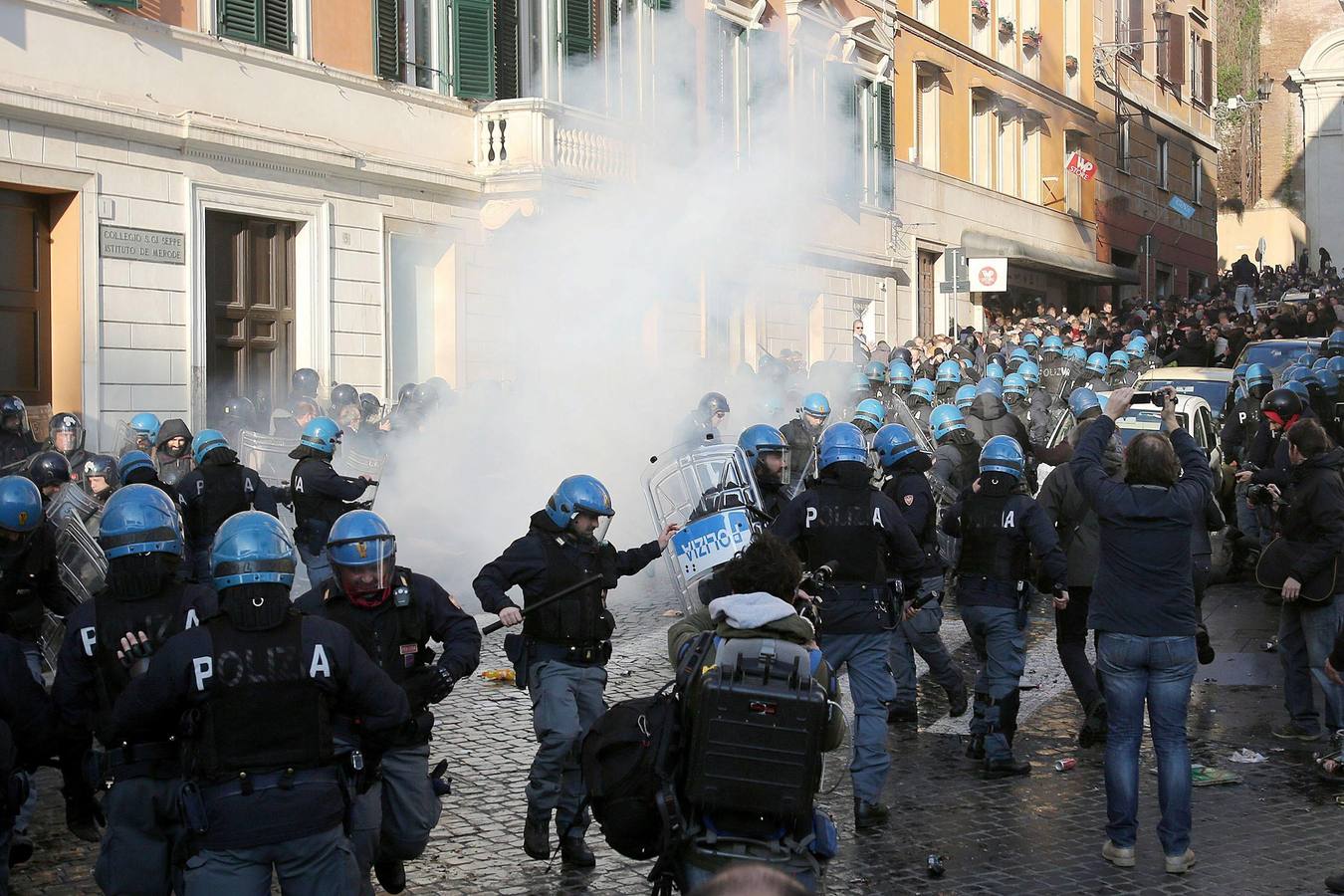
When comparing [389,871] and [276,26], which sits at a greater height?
[276,26]

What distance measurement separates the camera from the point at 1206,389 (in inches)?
657

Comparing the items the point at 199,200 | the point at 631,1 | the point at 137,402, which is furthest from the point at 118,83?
the point at 631,1

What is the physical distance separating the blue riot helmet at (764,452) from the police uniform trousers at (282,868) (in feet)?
16.6

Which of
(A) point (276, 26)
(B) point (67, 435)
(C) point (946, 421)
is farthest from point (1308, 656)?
(A) point (276, 26)

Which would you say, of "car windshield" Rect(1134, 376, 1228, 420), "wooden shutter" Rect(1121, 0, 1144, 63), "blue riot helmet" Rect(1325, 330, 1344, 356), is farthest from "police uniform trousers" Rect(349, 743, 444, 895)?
"wooden shutter" Rect(1121, 0, 1144, 63)

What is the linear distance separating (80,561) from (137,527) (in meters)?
2.95

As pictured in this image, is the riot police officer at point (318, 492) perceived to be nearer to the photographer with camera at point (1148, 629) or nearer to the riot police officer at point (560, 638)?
the riot police officer at point (560, 638)

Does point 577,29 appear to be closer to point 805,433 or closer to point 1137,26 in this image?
point 805,433

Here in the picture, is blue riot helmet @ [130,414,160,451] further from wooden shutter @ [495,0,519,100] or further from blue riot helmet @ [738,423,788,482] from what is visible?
wooden shutter @ [495,0,519,100]

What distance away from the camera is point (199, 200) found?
1521cm

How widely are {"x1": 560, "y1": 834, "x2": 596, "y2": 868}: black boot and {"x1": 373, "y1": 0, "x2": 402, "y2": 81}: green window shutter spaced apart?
1253 cm

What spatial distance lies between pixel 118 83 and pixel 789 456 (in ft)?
23.0

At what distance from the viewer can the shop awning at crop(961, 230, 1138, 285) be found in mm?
30109

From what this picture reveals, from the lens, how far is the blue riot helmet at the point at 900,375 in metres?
17.2
